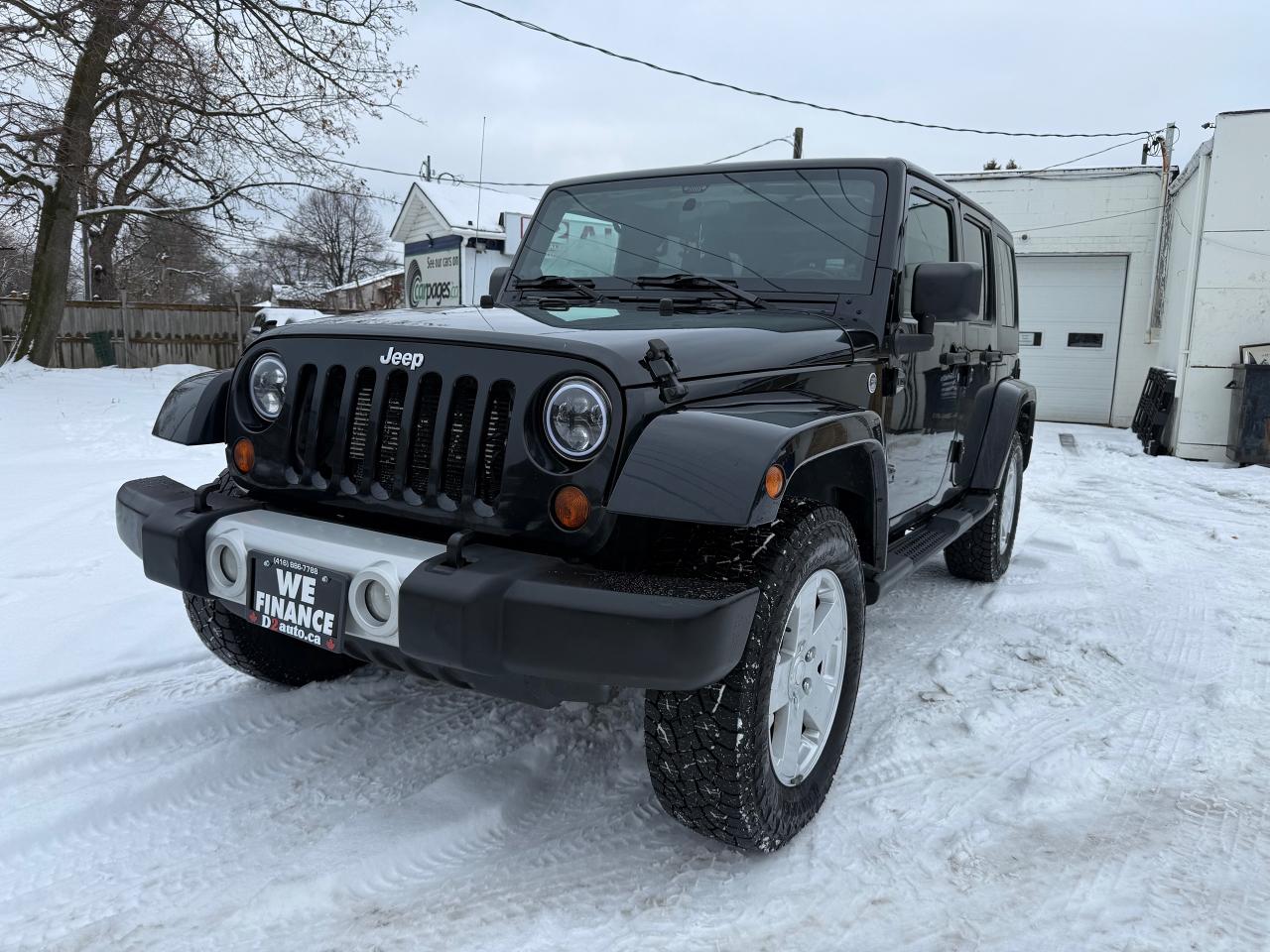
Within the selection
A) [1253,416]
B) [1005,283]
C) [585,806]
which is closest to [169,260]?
[1253,416]

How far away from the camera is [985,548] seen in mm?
4766

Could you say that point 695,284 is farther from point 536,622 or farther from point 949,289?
point 536,622

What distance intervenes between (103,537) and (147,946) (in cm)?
357

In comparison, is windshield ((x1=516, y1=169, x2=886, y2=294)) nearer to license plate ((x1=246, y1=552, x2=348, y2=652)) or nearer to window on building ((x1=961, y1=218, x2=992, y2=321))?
window on building ((x1=961, y1=218, x2=992, y2=321))

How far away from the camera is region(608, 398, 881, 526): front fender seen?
1.83 meters

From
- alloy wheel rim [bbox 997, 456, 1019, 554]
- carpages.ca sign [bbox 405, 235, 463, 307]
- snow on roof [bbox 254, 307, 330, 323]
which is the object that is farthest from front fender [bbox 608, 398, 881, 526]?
carpages.ca sign [bbox 405, 235, 463, 307]

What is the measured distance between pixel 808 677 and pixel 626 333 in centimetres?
105

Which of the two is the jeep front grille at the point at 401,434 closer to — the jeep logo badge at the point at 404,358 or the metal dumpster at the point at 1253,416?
the jeep logo badge at the point at 404,358

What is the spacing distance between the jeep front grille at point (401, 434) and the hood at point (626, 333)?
4.8 inches

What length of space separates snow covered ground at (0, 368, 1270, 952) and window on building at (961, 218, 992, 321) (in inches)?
61.9

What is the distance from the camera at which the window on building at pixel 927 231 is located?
3.33 m

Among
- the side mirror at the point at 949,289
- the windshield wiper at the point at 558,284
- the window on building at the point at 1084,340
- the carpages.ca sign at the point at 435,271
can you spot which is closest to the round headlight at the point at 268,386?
the windshield wiper at the point at 558,284

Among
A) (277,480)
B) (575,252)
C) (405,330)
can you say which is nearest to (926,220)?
(575,252)

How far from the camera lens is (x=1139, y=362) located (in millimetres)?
13945
